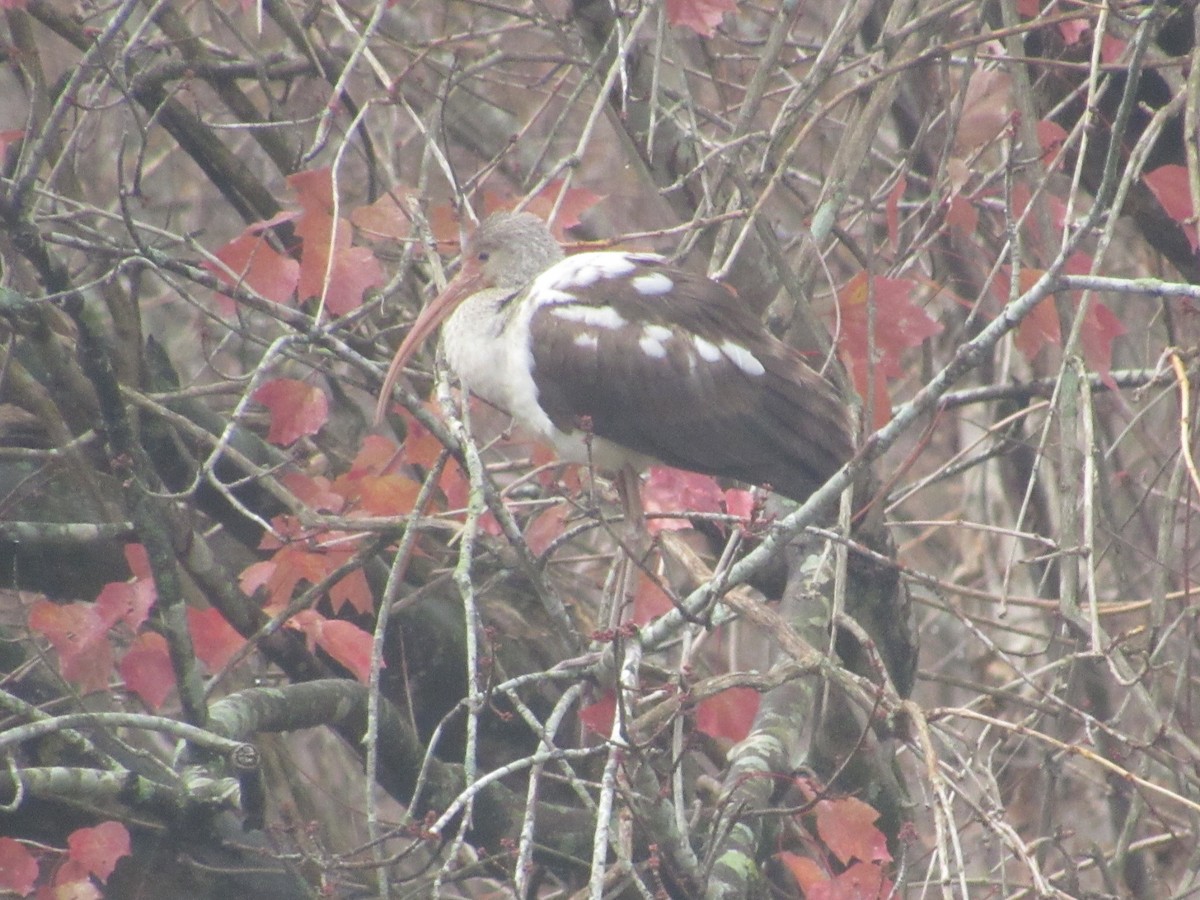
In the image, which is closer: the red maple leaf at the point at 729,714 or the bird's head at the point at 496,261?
the red maple leaf at the point at 729,714

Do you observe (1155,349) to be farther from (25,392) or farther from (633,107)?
(25,392)

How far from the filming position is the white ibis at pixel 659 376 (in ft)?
15.1

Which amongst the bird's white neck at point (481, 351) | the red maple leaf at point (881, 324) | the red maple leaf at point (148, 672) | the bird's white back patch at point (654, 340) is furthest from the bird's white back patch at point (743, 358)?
the red maple leaf at point (148, 672)

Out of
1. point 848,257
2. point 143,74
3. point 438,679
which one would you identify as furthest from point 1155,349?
point 143,74

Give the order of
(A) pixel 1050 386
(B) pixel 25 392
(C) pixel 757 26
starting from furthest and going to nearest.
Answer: (C) pixel 757 26 → (A) pixel 1050 386 → (B) pixel 25 392

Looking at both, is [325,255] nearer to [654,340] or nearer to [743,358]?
[654,340]

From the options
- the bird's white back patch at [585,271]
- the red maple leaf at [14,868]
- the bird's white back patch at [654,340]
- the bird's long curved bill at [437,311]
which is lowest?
the red maple leaf at [14,868]

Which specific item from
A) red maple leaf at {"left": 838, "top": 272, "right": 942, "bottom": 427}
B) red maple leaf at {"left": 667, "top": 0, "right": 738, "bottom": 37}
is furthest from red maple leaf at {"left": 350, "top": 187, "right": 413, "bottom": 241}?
red maple leaf at {"left": 838, "top": 272, "right": 942, "bottom": 427}

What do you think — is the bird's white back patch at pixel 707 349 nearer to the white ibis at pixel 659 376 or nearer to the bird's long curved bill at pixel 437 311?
the white ibis at pixel 659 376

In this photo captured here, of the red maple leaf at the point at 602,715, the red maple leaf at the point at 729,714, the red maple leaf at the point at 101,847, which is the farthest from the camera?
the red maple leaf at the point at 729,714

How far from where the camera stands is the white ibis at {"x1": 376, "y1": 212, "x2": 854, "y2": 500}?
4.61 meters

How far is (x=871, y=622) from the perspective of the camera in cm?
449

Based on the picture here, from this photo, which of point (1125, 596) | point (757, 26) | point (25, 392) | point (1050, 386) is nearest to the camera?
point (25, 392)

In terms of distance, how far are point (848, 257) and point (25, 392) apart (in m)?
4.45
